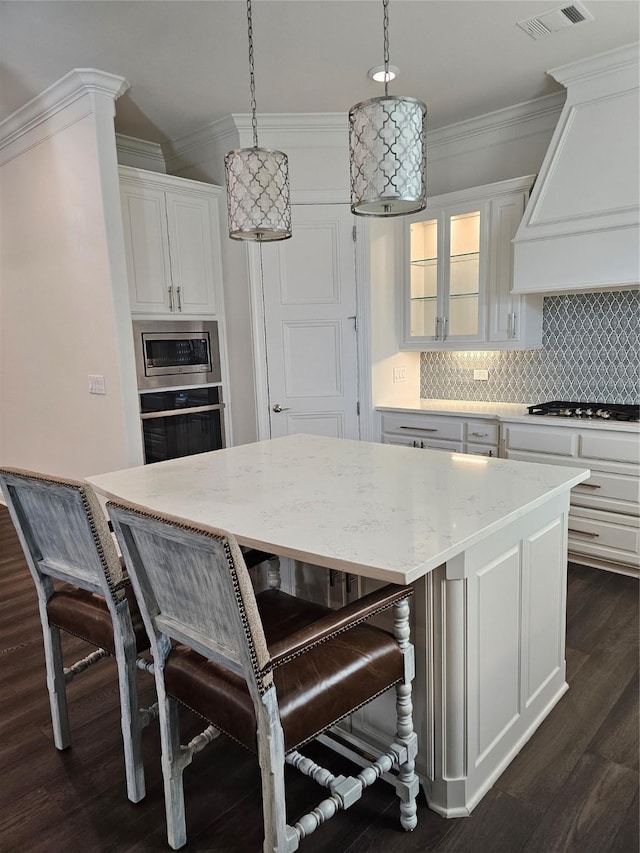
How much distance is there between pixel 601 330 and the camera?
3777mm

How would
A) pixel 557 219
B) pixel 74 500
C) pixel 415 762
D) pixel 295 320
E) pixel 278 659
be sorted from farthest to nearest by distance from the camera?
pixel 295 320 < pixel 557 219 < pixel 415 762 < pixel 74 500 < pixel 278 659

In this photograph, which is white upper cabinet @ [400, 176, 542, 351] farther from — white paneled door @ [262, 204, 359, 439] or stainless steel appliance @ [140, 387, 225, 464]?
stainless steel appliance @ [140, 387, 225, 464]

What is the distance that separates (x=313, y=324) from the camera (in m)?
4.21

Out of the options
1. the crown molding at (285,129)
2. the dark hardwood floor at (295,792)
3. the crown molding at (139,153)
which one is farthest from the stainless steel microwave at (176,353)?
the dark hardwood floor at (295,792)

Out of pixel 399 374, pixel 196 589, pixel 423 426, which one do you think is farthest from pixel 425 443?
pixel 196 589

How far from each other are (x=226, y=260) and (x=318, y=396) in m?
1.19

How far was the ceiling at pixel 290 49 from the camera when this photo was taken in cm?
270

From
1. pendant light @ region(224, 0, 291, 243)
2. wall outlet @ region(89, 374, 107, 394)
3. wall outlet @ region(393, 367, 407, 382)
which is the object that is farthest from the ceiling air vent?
wall outlet @ region(89, 374, 107, 394)

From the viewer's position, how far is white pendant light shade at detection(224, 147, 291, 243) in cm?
211

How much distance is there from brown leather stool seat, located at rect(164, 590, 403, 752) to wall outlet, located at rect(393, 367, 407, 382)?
10.1ft

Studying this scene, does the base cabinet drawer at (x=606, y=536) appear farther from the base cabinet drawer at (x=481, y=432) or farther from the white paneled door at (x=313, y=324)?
the white paneled door at (x=313, y=324)

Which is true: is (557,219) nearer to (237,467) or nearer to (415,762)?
A: (237,467)

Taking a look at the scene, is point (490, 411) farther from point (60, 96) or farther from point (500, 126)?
point (60, 96)

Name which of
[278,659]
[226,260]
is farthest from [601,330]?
[278,659]
